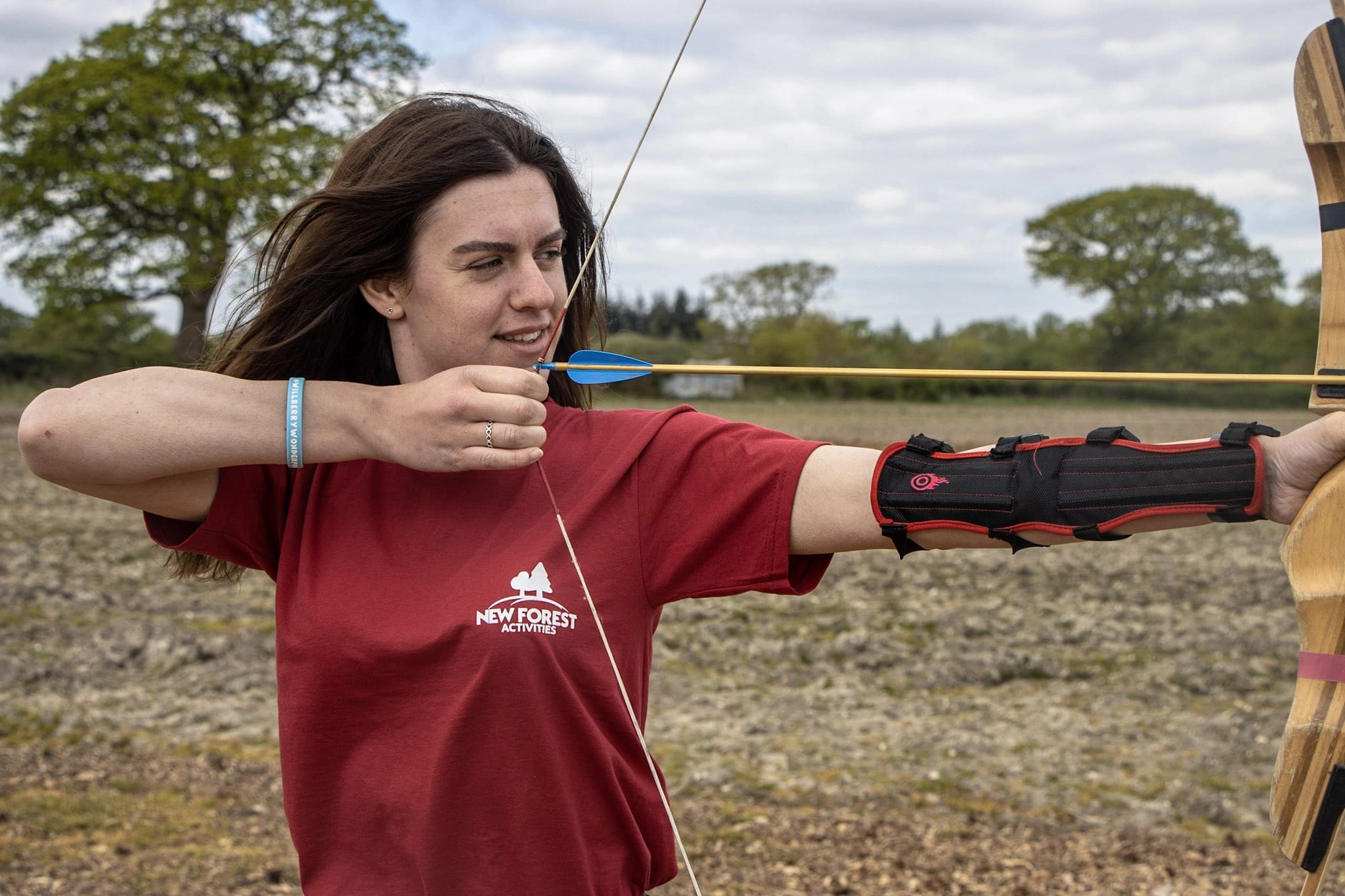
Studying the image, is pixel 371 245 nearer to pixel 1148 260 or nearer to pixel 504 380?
pixel 504 380

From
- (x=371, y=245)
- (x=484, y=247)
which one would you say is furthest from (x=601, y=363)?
(x=371, y=245)

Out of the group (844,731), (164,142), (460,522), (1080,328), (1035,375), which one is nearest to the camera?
(1035,375)

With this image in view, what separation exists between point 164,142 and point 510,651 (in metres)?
21.5

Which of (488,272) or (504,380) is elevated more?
(488,272)

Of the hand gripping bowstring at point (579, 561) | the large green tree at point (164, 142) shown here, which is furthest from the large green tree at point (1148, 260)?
the hand gripping bowstring at point (579, 561)

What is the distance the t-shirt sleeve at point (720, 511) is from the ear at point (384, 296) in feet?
1.28

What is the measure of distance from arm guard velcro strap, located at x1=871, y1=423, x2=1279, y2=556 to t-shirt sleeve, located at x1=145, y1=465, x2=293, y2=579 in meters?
0.76

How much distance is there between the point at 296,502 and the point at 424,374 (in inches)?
8.7

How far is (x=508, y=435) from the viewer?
1302 millimetres

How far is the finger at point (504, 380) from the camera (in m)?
1.32

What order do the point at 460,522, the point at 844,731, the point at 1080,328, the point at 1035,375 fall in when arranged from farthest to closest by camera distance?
the point at 1080,328
the point at 844,731
the point at 460,522
the point at 1035,375

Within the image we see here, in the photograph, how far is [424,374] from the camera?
1518mm

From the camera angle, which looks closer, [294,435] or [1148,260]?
[294,435]

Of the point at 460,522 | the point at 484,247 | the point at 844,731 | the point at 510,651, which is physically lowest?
the point at 844,731
